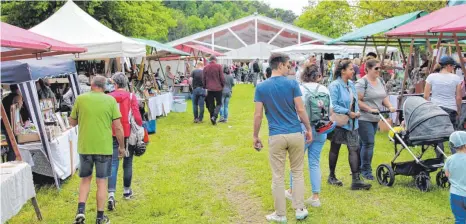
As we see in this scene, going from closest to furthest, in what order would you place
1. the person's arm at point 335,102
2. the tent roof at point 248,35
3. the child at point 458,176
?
the child at point 458,176 < the person's arm at point 335,102 < the tent roof at point 248,35

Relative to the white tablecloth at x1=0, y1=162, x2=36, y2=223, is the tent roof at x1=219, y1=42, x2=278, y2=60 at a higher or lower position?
higher

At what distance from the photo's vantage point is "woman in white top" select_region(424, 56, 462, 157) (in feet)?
23.1

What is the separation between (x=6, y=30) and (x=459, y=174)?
4.71 metres

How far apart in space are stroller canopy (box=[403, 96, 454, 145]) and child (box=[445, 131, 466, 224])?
143cm

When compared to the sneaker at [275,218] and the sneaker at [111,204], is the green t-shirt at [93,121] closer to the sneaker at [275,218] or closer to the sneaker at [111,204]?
the sneaker at [111,204]

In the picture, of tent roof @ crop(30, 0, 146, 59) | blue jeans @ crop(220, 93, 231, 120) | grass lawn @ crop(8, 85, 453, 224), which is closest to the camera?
grass lawn @ crop(8, 85, 453, 224)

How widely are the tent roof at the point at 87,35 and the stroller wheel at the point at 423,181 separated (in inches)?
260

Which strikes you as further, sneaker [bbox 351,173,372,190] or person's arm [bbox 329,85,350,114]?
sneaker [bbox 351,173,372,190]

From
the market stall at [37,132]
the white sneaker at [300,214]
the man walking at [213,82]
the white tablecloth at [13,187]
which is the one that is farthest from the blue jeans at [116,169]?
the man walking at [213,82]

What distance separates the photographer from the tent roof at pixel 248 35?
37844mm

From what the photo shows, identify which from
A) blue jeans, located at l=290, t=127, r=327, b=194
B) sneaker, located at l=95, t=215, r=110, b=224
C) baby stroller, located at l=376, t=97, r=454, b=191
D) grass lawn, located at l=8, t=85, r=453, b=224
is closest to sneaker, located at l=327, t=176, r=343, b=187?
grass lawn, located at l=8, t=85, r=453, b=224

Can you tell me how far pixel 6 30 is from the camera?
514 centimetres

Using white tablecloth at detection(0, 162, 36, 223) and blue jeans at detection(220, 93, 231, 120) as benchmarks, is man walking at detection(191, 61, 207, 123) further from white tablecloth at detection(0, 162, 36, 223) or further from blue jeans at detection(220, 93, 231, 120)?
white tablecloth at detection(0, 162, 36, 223)

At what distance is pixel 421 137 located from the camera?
5.87 meters
